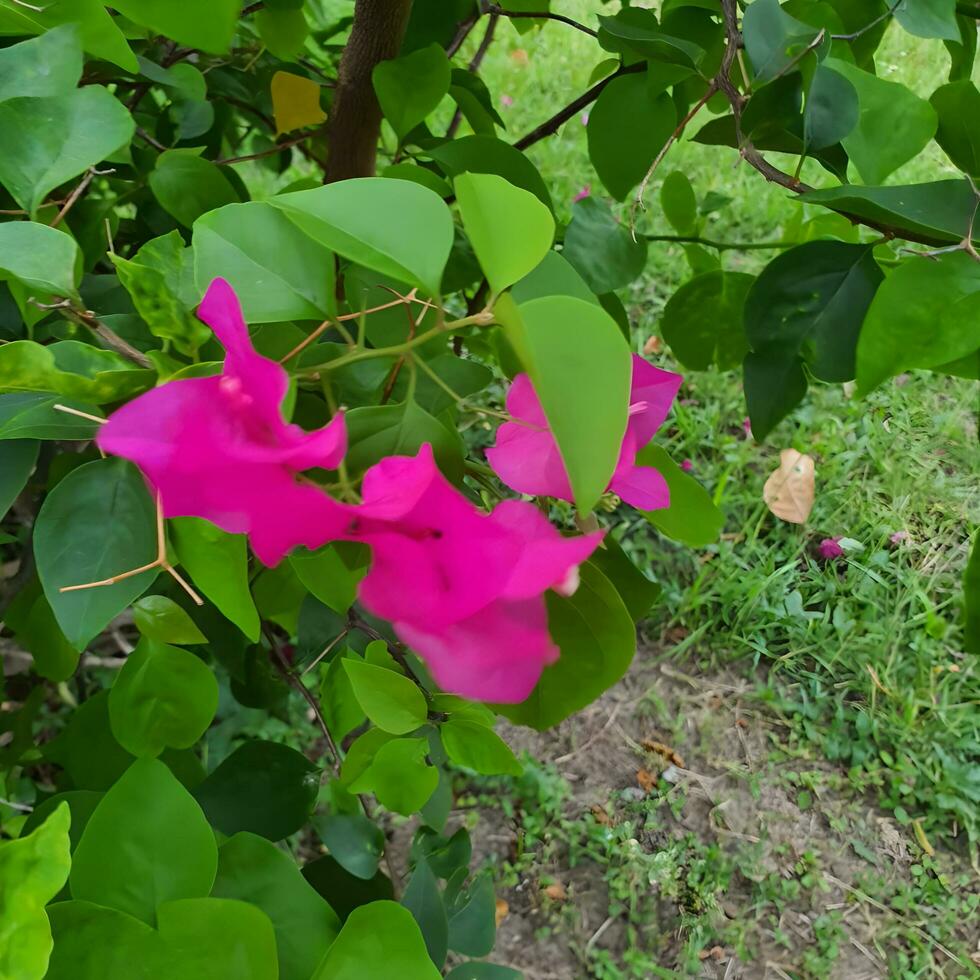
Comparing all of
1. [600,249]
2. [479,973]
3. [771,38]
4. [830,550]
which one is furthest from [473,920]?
[830,550]

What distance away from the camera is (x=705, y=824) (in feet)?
3.70

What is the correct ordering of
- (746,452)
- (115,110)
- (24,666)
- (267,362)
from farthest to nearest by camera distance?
(746,452) → (24,666) → (115,110) → (267,362)

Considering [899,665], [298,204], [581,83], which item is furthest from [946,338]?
→ [581,83]

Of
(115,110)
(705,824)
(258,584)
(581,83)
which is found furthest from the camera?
(581,83)

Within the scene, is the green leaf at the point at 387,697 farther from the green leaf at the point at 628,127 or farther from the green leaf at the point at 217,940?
the green leaf at the point at 628,127

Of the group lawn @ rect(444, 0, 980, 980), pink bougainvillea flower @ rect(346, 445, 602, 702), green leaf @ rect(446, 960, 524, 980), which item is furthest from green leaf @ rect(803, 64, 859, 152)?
lawn @ rect(444, 0, 980, 980)

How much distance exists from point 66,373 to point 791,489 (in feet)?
4.08

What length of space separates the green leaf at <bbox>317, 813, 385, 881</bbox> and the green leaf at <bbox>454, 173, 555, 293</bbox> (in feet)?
1.30

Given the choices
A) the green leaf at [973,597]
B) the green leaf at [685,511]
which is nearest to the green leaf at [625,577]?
the green leaf at [685,511]

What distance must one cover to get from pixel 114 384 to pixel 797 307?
0.99ft

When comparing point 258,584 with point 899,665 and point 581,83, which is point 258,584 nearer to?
point 899,665

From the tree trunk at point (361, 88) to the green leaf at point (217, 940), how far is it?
0.46m

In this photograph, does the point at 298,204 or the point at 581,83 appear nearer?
the point at 298,204

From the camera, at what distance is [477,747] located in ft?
1.33
